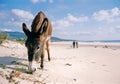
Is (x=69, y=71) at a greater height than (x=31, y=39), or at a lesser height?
lesser

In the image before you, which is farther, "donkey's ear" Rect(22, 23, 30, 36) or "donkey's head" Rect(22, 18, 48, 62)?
"donkey's ear" Rect(22, 23, 30, 36)

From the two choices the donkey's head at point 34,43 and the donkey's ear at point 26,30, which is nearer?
the donkey's head at point 34,43

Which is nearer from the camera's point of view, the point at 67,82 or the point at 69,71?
the point at 67,82

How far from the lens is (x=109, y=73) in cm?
1211

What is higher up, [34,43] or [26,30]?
[26,30]

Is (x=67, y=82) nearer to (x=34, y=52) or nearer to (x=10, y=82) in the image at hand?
(x=34, y=52)

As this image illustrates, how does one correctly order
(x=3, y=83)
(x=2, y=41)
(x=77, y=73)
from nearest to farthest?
1. (x=3, y=83)
2. (x=77, y=73)
3. (x=2, y=41)

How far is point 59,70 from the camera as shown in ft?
36.3

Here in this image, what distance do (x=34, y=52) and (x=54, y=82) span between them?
129 centimetres

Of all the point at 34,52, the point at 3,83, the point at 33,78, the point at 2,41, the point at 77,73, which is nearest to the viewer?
the point at 3,83

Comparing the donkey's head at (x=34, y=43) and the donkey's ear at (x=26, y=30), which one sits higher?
the donkey's ear at (x=26, y=30)

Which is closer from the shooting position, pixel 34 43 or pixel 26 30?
pixel 34 43

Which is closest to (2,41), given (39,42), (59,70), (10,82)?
(59,70)

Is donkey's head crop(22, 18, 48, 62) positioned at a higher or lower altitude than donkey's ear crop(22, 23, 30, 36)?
lower
